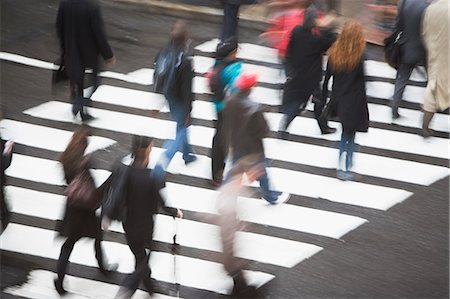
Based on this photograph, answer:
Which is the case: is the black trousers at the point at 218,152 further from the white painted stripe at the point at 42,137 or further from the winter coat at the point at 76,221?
the winter coat at the point at 76,221

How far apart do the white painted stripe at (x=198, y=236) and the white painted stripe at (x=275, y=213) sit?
32cm

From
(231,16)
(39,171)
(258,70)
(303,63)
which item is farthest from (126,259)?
(231,16)

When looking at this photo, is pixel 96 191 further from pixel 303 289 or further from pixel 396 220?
pixel 396 220

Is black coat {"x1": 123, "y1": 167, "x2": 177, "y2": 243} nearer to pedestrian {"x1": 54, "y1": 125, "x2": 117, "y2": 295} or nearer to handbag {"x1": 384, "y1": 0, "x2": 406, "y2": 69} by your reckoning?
pedestrian {"x1": 54, "y1": 125, "x2": 117, "y2": 295}

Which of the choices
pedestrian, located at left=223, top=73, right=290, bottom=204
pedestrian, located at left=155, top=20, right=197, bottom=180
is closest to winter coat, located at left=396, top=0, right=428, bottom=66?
pedestrian, located at left=155, top=20, right=197, bottom=180

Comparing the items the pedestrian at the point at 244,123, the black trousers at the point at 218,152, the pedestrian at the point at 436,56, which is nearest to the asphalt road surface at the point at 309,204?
the black trousers at the point at 218,152

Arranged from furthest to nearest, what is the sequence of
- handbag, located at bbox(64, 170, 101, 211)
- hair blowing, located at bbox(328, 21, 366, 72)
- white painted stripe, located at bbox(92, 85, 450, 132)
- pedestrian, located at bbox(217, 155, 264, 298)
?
1. white painted stripe, located at bbox(92, 85, 450, 132)
2. hair blowing, located at bbox(328, 21, 366, 72)
3. pedestrian, located at bbox(217, 155, 264, 298)
4. handbag, located at bbox(64, 170, 101, 211)

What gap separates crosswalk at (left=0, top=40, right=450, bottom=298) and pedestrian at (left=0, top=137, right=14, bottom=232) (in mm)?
144

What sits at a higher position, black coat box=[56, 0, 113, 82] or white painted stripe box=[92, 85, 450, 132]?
black coat box=[56, 0, 113, 82]

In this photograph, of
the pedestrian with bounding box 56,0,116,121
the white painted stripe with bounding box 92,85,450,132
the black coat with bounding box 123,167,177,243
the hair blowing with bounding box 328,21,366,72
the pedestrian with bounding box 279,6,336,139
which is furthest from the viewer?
the white painted stripe with bounding box 92,85,450,132

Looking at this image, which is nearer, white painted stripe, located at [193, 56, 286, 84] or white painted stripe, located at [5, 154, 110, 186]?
white painted stripe, located at [5, 154, 110, 186]

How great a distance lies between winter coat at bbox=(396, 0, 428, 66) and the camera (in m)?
13.2

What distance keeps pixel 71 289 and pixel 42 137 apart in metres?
3.92

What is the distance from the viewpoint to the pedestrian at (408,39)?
13180mm
